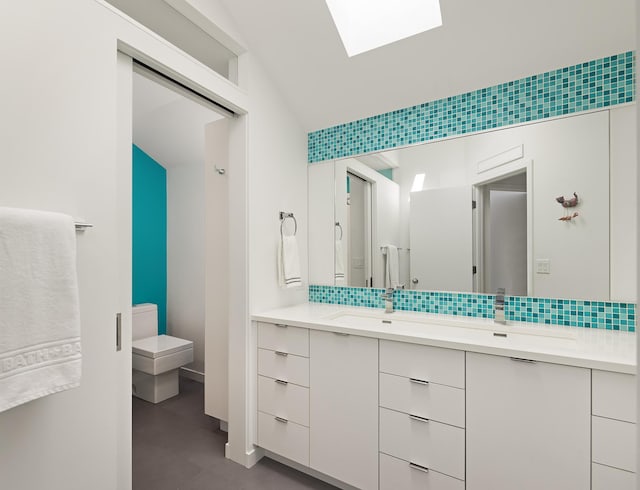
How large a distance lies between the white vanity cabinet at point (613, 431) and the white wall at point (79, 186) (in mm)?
1730

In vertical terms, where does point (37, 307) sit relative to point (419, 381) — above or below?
above

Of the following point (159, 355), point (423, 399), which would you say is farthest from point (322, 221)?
point (159, 355)

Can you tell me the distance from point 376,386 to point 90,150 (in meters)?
1.53

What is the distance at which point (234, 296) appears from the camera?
6.51ft

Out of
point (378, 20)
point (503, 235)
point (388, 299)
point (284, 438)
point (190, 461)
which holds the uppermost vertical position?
point (378, 20)

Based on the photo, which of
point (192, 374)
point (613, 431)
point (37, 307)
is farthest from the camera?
point (192, 374)

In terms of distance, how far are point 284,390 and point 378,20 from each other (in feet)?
7.09

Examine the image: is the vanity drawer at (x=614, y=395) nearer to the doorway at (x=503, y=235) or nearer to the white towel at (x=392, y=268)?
the doorway at (x=503, y=235)

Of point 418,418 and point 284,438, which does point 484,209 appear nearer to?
point 418,418

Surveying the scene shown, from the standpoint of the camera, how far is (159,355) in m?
2.57

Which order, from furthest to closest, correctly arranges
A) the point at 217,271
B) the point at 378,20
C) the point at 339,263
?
the point at 339,263 → the point at 217,271 → the point at 378,20

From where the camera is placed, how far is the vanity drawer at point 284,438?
1.76m

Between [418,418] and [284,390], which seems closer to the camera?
[418,418]

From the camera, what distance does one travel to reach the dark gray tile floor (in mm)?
1748
